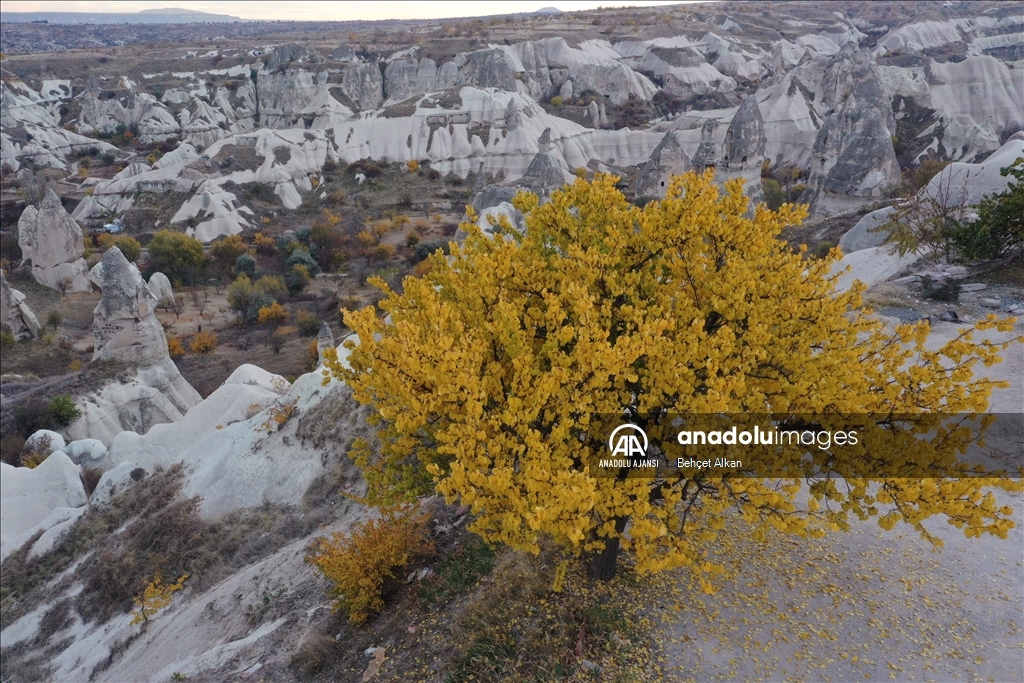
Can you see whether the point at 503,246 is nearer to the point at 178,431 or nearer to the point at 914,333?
the point at 914,333

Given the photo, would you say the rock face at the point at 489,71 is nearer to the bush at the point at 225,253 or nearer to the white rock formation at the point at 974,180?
the bush at the point at 225,253

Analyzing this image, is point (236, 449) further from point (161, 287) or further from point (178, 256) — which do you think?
point (178, 256)

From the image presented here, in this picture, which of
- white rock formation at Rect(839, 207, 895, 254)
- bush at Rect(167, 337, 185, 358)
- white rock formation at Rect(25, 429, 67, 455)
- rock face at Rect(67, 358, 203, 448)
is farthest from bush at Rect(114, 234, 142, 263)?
white rock formation at Rect(839, 207, 895, 254)

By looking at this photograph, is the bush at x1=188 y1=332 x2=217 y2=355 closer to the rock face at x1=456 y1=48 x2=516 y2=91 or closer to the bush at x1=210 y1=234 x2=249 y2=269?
the bush at x1=210 y1=234 x2=249 y2=269

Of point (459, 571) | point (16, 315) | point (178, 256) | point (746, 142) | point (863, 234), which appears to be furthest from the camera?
point (746, 142)

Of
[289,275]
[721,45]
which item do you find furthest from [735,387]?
[721,45]

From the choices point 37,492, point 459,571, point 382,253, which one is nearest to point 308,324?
point 382,253

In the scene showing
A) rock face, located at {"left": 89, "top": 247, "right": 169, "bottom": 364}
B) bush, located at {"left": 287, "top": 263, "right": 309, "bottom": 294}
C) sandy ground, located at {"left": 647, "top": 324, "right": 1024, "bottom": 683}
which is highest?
sandy ground, located at {"left": 647, "top": 324, "right": 1024, "bottom": 683}
